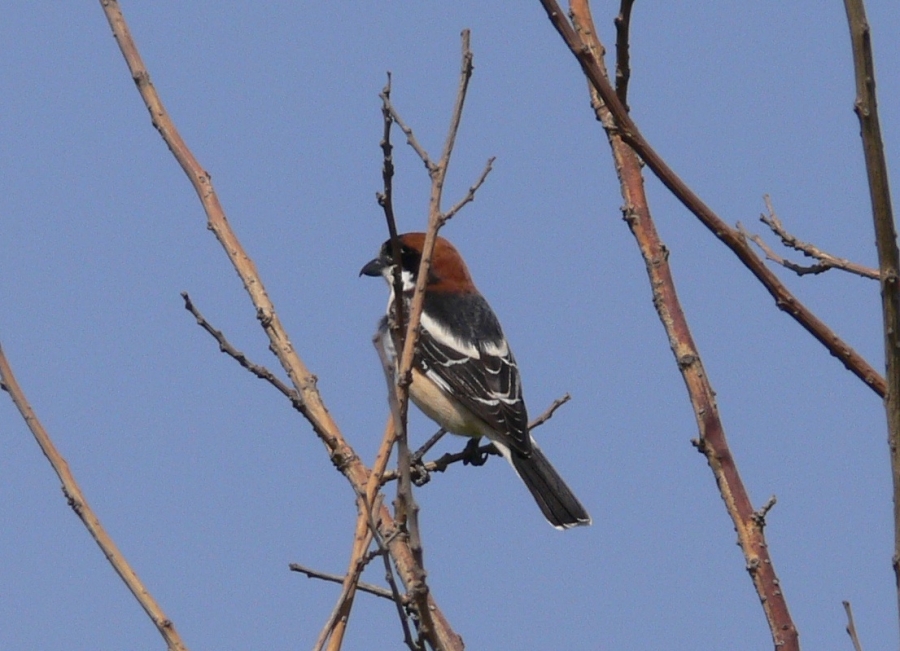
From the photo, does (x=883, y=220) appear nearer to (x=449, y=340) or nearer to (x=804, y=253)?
(x=804, y=253)

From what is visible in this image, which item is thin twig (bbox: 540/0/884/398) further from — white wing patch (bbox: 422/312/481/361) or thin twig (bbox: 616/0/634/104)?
white wing patch (bbox: 422/312/481/361)

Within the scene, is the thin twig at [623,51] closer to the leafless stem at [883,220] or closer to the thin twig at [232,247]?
the leafless stem at [883,220]

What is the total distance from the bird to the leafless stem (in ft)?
12.7

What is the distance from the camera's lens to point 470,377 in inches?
239

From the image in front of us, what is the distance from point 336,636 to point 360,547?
15cm

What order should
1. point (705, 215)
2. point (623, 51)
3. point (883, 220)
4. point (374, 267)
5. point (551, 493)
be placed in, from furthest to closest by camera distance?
point (374, 267)
point (551, 493)
point (623, 51)
point (705, 215)
point (883, 220)

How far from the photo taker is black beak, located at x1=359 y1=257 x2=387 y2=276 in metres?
6.70

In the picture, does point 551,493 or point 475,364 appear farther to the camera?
point 475,364

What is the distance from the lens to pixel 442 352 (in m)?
6.16

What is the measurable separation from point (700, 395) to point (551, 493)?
3110 millimetres

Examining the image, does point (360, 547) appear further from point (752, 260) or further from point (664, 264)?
A: point (664, 264)

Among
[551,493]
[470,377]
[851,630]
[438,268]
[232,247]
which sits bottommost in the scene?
[851,630]

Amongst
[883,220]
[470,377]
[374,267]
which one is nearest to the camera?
[883,220]

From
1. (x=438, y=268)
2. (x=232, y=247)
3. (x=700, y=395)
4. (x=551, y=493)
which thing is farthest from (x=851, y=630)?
(x=438, y=268)
